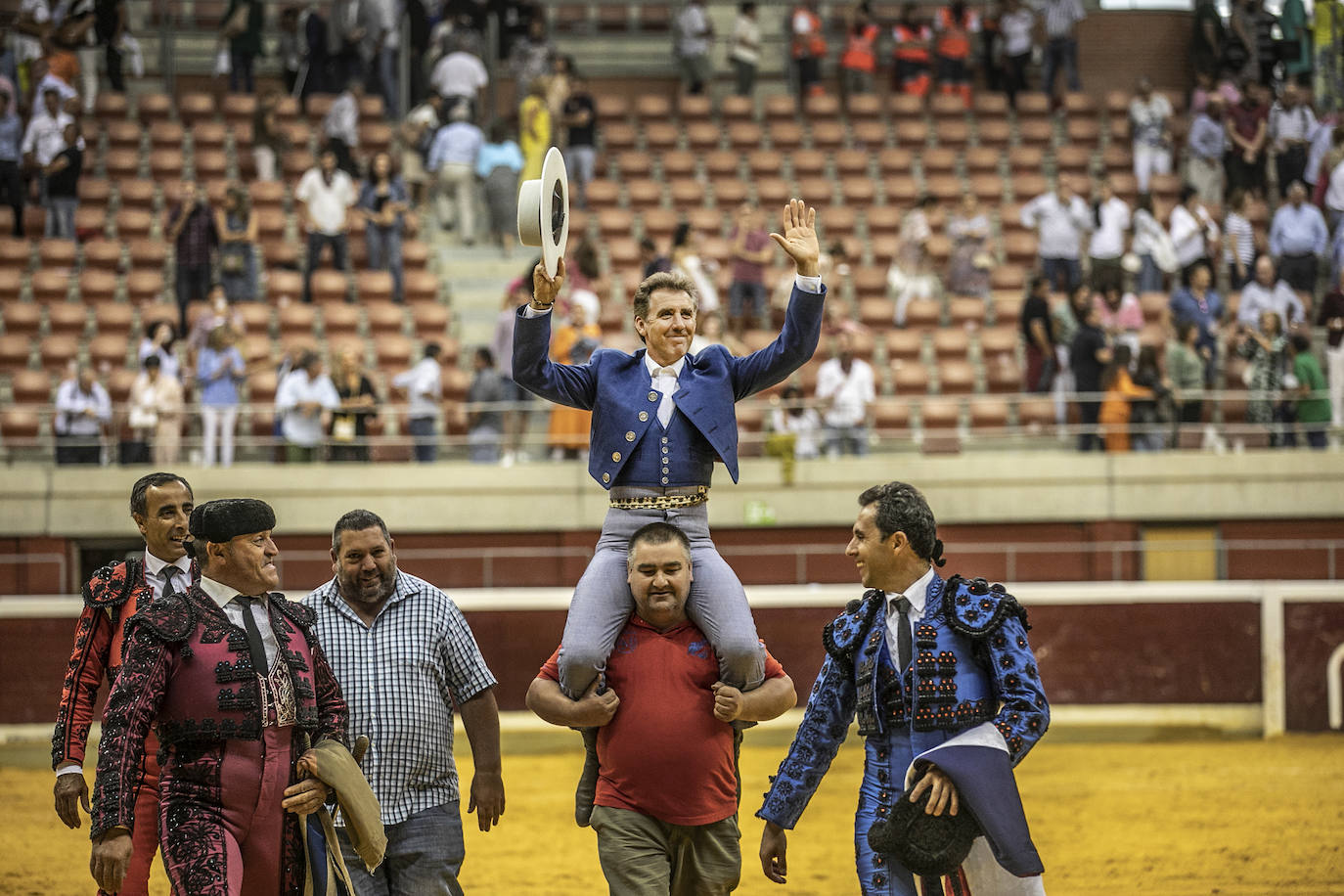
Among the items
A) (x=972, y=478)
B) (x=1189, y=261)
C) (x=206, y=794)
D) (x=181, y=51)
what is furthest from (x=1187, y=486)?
(x=181, y=51)

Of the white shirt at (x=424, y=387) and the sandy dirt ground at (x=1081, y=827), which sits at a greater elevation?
the white shirt at (x=424, y=387)

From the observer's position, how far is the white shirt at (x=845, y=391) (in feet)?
45.8

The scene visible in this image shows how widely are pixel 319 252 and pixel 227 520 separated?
12.2m

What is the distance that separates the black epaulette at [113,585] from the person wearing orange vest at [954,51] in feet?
53.2

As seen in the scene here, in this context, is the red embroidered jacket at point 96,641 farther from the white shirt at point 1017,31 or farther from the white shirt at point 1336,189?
the white shirt at point 1017,31

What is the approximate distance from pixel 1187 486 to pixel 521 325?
1047 centimetres

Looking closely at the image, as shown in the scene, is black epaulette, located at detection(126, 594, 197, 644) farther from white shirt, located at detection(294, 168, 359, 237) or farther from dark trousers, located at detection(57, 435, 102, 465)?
white shirt, located at detection(294, 168, 359, 237)

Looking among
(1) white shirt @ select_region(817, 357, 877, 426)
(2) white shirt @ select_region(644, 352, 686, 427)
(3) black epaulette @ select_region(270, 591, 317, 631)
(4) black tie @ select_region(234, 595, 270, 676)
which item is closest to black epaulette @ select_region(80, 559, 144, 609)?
(3) black epaulette @ select_region(270, 591, 317, 631)

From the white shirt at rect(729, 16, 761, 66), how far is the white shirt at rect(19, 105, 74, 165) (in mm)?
7896

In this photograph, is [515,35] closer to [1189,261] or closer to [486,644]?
[1189,261]

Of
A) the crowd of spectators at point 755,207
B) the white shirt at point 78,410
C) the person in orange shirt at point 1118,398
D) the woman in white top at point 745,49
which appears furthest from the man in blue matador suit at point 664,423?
the woman in white top at point 745,49

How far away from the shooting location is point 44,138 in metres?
16.5

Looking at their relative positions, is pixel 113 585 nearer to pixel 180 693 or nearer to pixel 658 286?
pixel 180 693

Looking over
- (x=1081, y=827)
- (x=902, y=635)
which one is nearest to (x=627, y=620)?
(x=902, y=635)
